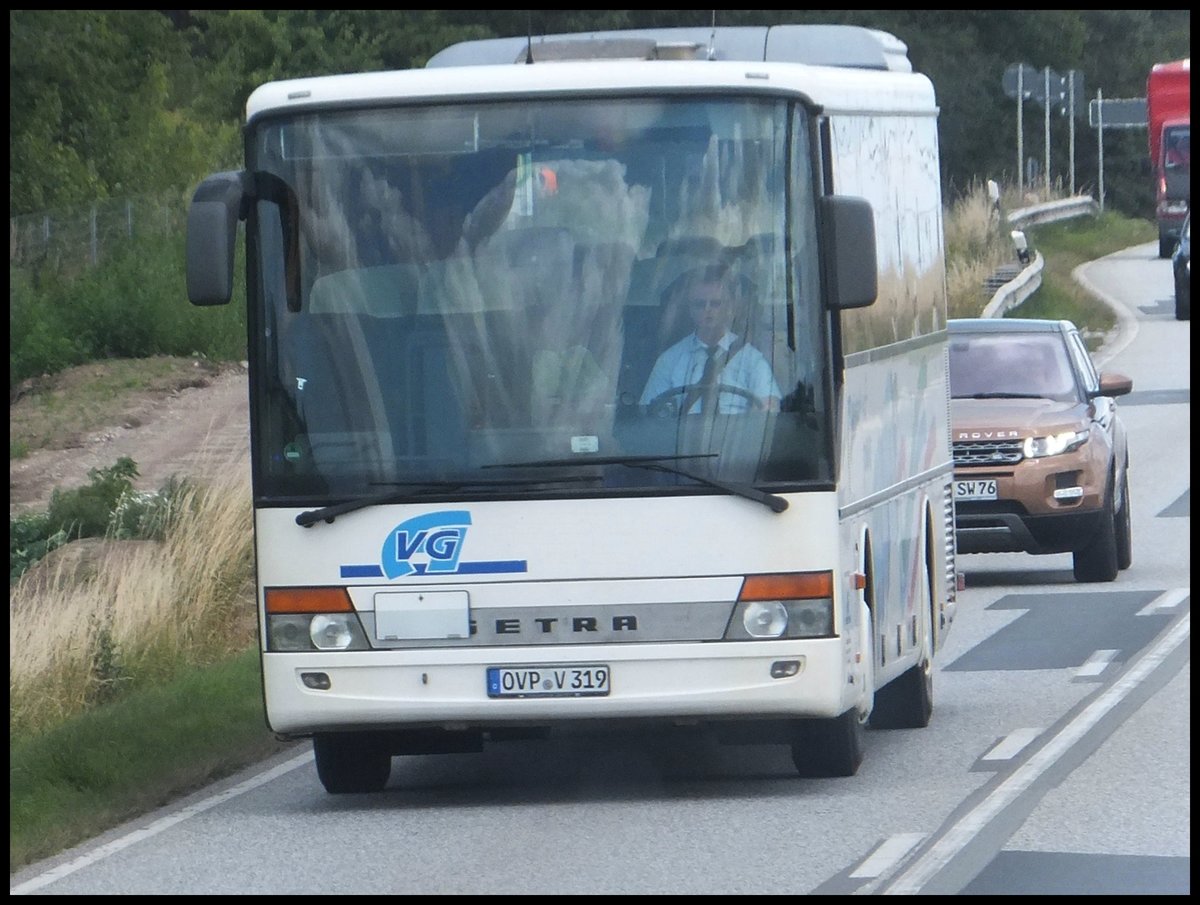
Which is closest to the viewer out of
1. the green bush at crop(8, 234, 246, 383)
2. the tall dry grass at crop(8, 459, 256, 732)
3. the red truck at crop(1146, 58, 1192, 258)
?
the tall dry grass at crop(8, 459, 256, 732)

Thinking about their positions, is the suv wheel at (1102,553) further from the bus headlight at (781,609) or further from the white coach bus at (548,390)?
the bus headlight at (781,609)

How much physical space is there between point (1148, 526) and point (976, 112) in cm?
6015

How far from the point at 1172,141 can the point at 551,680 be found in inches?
1706

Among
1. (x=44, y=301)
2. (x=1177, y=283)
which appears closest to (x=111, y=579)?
(x=44, y=301)

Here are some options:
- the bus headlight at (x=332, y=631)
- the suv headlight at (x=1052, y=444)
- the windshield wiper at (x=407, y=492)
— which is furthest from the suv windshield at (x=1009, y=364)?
the bus headlight at (x=332, y=631)

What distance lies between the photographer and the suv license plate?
1848cm

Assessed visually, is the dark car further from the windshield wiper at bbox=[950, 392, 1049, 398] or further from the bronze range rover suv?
the bronze range rover suv

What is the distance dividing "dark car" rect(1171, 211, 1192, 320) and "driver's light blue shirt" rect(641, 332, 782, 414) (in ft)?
107

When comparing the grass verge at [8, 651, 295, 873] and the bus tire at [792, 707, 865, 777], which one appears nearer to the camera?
the grass verge at [8, 651, 295, 873]

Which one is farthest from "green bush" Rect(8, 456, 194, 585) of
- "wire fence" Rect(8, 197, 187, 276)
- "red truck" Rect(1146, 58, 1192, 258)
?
"red truck" Rect(1146, 58, 1192, 258)

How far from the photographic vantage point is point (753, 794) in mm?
10336

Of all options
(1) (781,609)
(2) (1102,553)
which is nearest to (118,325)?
(2) (1102,553)

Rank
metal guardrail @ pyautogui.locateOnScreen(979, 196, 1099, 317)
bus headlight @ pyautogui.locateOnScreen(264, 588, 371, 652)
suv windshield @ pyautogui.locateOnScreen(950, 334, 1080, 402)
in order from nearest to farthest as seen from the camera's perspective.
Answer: bus headlight @ pyautogui.locateOnScreen(264, 588, 371, 652) → suv windshield @ pyautogui.locateOnScreen(950, 334, 1080, 402) → metal guardrail @ pyautogui.locateOnScreen(979, 196, 1099, 317)

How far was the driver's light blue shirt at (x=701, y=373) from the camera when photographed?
980 centimetres
